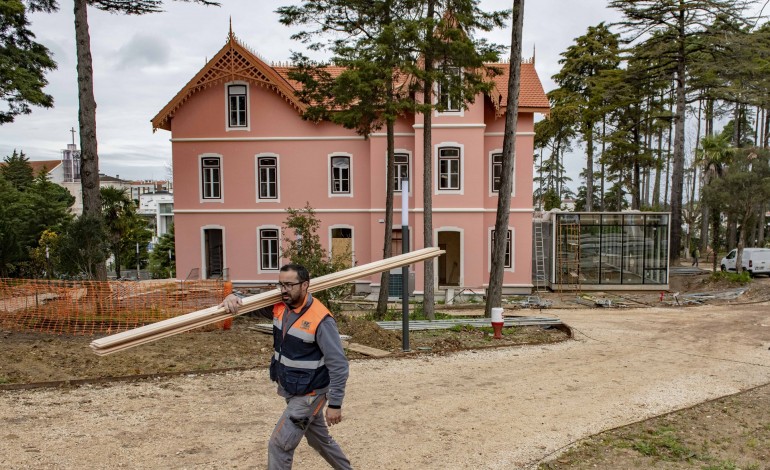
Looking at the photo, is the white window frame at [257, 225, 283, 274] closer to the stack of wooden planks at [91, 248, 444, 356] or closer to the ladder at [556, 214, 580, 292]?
the ladder at [556, 214, 580, 292]

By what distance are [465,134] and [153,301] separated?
14727mm

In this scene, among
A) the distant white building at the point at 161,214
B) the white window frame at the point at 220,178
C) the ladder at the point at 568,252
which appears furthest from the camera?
the distant white building at the point at 161,214

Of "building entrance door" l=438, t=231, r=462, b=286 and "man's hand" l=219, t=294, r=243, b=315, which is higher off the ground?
"man's hand" l=219, t=294, r=243, b=315

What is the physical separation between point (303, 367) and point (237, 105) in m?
21.7

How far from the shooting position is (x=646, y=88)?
30.5m

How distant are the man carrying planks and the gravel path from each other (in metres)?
1.32

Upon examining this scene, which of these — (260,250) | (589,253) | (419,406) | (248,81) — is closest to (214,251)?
(260,250)

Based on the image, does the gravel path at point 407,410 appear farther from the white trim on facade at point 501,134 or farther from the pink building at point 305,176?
the white trim on facade at point 501,134

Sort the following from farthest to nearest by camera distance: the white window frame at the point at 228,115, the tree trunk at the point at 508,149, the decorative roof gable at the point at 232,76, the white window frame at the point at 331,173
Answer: the white window frame at the point at 331,173 → the white window frame at the point at 228,115 → the decorative roof gable at the point at 232,76 → the tree trunk at the point at 508,149

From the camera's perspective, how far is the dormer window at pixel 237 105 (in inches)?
939

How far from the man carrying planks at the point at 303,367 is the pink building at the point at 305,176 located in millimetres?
18575

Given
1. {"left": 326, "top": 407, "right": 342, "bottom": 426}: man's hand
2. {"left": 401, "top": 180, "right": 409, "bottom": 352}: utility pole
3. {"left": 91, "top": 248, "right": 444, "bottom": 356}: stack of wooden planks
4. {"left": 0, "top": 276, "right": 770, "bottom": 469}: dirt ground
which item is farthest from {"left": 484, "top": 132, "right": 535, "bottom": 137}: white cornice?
{"left": 326, "top": 407, "right": 342, "bottom": 426}: man's hand

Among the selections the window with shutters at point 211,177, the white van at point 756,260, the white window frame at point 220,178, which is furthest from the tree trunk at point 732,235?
the window with shutters at point 211,177

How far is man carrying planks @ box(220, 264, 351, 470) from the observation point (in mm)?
4156
